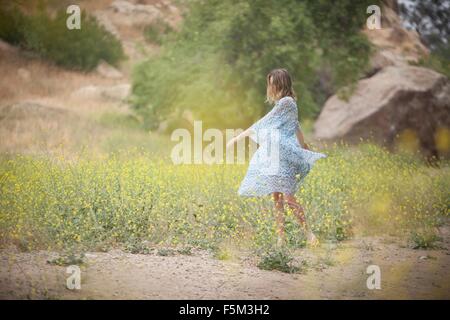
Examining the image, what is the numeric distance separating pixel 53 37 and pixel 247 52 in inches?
426

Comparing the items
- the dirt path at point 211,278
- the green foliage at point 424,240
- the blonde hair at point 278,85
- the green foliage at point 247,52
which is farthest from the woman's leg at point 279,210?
the green foliage at point 247,52

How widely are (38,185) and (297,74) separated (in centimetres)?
1090

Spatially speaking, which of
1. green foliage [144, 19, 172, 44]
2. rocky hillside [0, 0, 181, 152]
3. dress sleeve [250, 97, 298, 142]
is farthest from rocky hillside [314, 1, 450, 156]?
green foliage [144, 19, 172, 44]

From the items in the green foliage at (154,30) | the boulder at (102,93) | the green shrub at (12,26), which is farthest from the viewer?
the green foliage at (154,30)

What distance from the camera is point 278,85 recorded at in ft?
21.8

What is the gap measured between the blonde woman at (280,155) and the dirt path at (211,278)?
714mm

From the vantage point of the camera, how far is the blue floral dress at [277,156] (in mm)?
6594

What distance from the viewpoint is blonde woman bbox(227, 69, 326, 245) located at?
21.7 ft

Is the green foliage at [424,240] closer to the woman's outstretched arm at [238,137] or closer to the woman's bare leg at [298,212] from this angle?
the woman's bare leg at [298,212]

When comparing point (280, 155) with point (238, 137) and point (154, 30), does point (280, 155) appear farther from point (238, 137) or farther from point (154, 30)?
point (154, 30)
